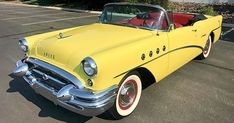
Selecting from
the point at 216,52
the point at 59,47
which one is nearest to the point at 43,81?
the point at 59,47

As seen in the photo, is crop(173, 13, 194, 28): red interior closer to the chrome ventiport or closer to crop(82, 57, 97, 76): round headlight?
crop(82, 57, 97, 76): round headlight

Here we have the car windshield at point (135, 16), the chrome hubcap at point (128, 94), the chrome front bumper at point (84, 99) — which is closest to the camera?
the chrome front bumper at point (84, 99)

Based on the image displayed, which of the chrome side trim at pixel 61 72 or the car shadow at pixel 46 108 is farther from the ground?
the chrome side trim at pixel 61 72

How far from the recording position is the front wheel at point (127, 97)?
3307mm

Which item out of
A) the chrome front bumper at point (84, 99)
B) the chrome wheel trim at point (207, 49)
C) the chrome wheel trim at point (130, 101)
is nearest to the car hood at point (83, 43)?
the chrome front bumper at point (84, 99)

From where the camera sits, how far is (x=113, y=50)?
3205mm

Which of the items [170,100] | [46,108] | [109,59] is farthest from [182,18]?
[46,108]

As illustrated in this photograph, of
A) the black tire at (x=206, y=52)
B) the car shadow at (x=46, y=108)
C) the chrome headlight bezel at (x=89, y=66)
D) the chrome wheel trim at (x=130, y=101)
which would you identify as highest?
the chrome headlight bezel at (x=89, y=66)

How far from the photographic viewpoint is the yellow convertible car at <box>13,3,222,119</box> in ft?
9.76

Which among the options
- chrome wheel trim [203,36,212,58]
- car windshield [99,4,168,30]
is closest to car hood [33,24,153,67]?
car windshield [99,4,168,30]

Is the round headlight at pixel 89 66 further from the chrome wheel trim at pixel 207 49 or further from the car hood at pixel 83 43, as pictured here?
the chrome wheel trim at pixel 207 49

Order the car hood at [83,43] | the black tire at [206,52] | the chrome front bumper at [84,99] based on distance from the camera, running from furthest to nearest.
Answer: the black tire at [206,52] → the car hood at [83,43] → the chrome front bumper at [84,99]

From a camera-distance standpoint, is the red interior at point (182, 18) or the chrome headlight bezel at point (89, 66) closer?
the chrome headlight bezel at point (89, 66)

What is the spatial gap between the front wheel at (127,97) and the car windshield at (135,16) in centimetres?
105
